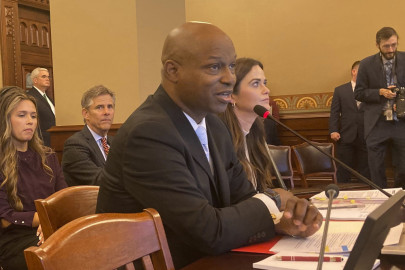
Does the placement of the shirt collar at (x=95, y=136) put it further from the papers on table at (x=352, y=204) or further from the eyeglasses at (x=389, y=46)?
the eyeglasses at (x=389, y=46)

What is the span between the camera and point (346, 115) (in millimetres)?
6605

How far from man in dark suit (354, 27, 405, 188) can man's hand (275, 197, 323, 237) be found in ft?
12.3

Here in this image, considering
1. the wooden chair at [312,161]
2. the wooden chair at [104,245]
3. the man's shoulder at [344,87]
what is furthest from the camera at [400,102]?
the wooden chair at [104,245]

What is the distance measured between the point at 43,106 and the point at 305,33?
364cm

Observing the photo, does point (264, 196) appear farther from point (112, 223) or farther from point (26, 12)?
point (26, 12)

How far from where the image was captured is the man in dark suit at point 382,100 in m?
5.00

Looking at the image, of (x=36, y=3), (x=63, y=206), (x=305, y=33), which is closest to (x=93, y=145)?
(x=63, y=206)

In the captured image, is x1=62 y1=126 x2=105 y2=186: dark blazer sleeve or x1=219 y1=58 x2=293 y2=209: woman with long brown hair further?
x1=62 y1=126 x2=105 y2=186: dark blazer sleeve

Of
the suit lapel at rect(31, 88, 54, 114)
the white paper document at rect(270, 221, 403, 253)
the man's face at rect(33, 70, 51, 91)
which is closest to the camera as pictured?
the white paper document at rect(270, 221, 403, 253)

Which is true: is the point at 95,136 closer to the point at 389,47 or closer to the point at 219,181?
the point at 219,181

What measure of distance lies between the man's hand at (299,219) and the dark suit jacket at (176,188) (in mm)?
47

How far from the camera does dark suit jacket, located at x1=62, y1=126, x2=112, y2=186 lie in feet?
11.1

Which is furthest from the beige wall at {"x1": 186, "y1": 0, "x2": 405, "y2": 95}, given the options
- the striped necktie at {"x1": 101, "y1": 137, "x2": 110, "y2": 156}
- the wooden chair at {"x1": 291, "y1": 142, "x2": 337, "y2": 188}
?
the striped necktie at {"x1": 101, "y1": 137, "x2": 110, "y2": 156}

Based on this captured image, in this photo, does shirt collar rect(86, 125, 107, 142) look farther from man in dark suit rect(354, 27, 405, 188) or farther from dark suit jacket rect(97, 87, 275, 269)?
man in dark suit rect(354, 27, 405, 188)
